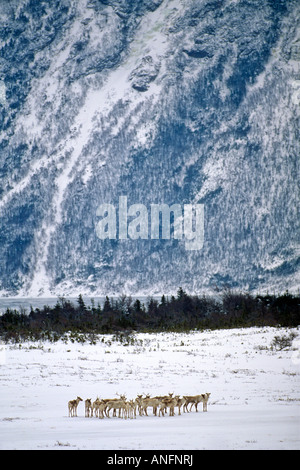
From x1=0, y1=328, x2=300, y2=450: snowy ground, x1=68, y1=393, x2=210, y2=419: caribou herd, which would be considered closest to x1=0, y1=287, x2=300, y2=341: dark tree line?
x1=0, y1=328, x2=300, y2=450: snowy ground

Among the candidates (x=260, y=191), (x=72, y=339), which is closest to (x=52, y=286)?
(x=260, y=191)

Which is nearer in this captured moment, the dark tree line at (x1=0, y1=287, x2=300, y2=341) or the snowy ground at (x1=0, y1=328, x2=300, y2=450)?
the snowy ground at (x1=0, y1=328, x2=300, y2=450)

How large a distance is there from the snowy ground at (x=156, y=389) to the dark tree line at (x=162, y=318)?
309 inches

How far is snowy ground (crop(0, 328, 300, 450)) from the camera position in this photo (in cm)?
1452

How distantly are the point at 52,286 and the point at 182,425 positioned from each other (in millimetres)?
178322

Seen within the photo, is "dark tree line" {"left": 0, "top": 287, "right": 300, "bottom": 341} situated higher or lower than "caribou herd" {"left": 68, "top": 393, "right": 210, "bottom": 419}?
lower

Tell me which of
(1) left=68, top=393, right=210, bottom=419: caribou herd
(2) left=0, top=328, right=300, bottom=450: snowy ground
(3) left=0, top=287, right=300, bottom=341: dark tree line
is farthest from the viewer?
(3) left=0, top=287, right=300, bottom=341: dark tree line

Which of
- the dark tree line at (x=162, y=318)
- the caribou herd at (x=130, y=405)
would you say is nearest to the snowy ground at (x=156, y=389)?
the caribou herd at (x=130, y=405)

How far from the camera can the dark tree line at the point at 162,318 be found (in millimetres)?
50219

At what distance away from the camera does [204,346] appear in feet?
129

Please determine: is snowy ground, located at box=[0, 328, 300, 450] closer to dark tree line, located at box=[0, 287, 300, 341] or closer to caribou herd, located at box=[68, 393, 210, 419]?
caribou herd, located at box=[68, 393, 210, 419]

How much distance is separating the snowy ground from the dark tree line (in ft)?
25.8
